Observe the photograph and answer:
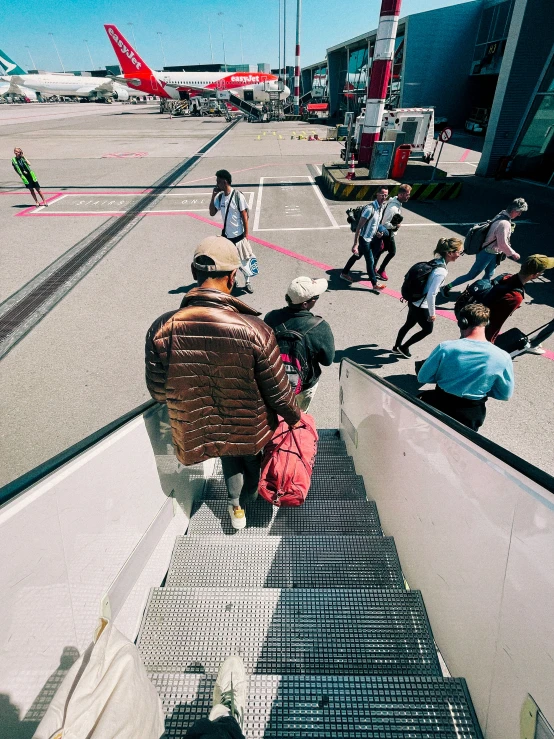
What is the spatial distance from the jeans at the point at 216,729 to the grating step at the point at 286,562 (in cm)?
100

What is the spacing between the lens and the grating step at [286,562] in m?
2.37

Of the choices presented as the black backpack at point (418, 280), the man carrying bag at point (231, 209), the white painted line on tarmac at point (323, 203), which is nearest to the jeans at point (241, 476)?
the black backpack at point (418, 280)

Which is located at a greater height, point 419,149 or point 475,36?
point 475,36

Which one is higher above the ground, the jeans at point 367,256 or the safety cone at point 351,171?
the safety cone at point 351,171

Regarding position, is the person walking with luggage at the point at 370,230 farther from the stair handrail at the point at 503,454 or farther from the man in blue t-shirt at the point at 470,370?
the stair handrail at the point at 503,454

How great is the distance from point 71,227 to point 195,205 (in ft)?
12.5

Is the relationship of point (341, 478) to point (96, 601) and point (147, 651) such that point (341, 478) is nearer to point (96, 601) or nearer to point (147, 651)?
point (147, 651)

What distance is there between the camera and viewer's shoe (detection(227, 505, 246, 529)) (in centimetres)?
266

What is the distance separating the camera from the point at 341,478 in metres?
3.32

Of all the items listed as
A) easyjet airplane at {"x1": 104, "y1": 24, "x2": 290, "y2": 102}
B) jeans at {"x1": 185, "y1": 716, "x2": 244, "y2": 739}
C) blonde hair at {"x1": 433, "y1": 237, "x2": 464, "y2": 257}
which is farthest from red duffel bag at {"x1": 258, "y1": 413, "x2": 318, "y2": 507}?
easyjet airplane at {"x1": 104, "y1": 24, "x2": 290, "y2": 102}

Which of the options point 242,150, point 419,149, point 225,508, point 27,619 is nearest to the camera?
point 27,619

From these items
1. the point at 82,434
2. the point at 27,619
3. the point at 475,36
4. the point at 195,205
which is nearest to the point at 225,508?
the point at 27,619

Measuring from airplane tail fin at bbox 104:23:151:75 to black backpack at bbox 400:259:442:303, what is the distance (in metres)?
52.5

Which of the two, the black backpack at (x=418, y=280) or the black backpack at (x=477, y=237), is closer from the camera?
the black backpack at (x=418, y=280)
